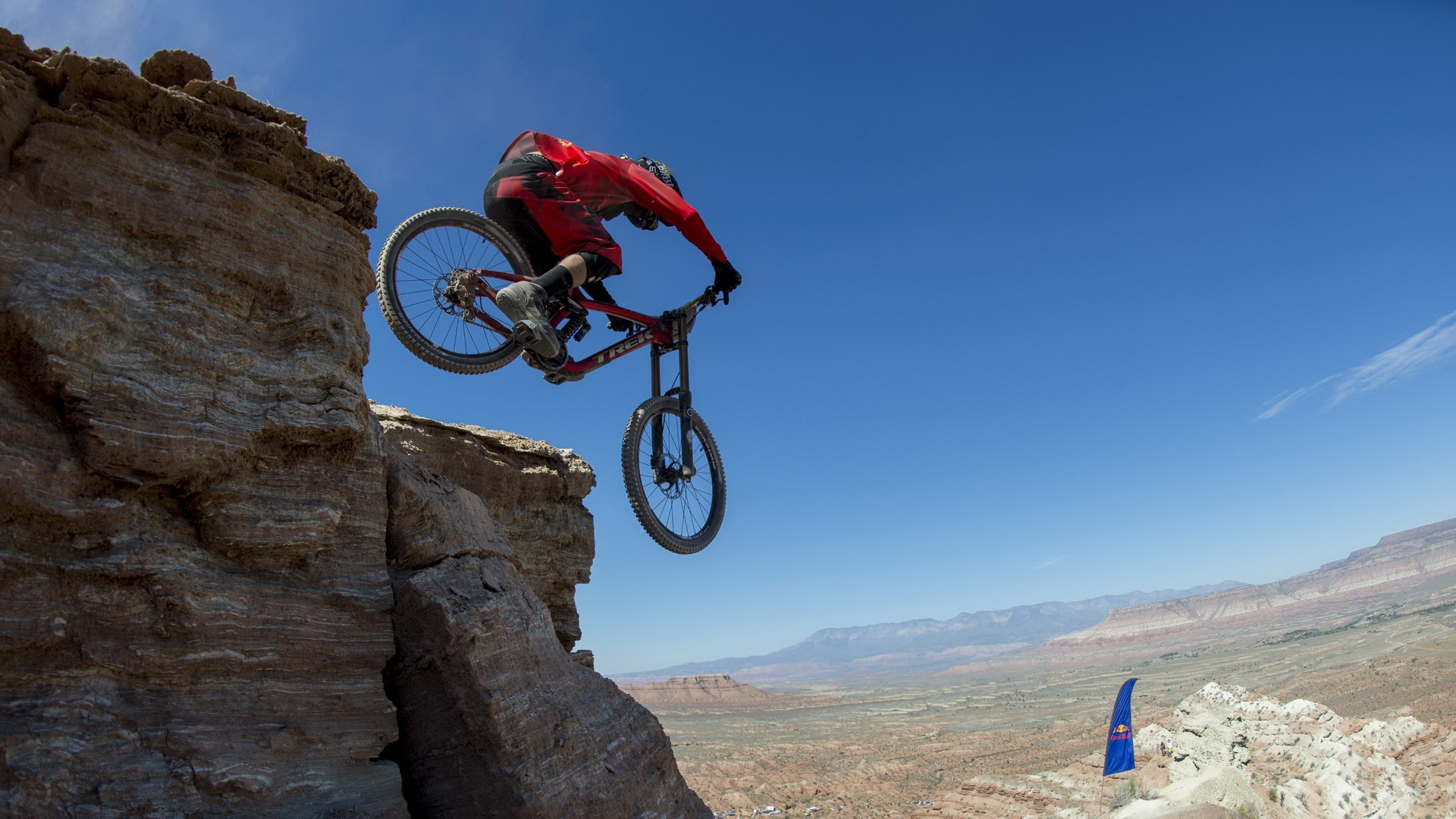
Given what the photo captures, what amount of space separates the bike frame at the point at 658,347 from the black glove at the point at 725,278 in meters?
0.11

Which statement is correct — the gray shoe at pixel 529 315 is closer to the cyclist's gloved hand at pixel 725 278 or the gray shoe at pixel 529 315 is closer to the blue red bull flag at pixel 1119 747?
the cyclist's gloved hand at pixel 725 278

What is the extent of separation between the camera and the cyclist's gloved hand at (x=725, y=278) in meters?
8.46

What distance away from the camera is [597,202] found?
24.9 feet

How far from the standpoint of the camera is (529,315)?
6.64 m

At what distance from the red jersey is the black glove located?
0.82 m

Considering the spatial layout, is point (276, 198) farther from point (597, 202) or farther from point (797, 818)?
point (797, 818)

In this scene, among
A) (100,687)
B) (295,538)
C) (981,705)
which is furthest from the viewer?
(981,705)

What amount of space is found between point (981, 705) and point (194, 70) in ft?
361

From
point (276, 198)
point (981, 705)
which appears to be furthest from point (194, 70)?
point (981, 705)

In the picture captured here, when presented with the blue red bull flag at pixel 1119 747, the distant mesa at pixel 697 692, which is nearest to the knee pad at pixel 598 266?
the blue red bull flag at pixel 1119 747

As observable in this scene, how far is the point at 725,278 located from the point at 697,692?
5804 inches

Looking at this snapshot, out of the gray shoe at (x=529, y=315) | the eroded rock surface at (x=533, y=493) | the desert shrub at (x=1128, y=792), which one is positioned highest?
the gray shoe at (x=529, y=315)

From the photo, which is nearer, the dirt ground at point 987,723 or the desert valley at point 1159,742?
the desert valley at point 1159,742

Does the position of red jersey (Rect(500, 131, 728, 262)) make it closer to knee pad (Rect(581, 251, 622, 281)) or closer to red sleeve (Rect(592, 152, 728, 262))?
red sleeve (Rect(592, 152, 728, 262))
